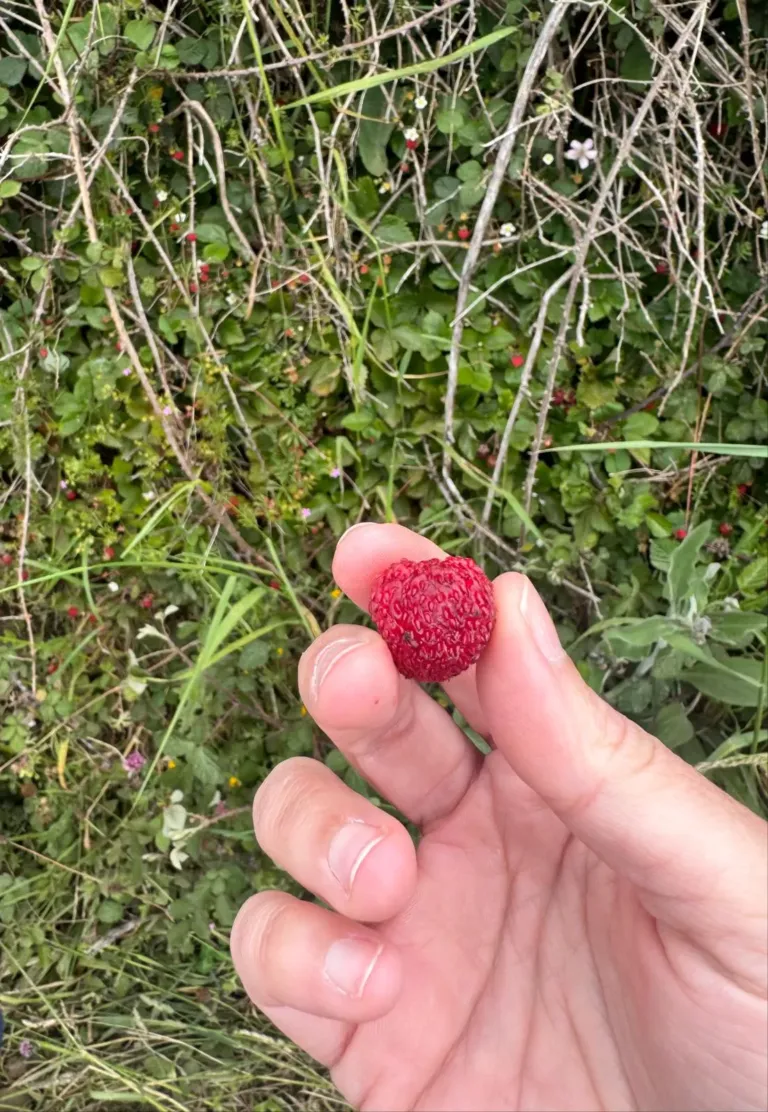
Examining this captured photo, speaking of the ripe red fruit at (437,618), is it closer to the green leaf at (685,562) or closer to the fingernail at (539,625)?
the fingernail at (539,625)

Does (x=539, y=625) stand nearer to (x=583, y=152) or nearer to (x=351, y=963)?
(x=351, y=963)

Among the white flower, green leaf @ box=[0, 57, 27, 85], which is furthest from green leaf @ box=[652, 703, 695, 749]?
green leaf @ box=[0, 57, 27, 85]

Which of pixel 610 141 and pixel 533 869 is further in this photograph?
pixel 610 141

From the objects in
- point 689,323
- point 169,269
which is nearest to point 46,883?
point 169,269

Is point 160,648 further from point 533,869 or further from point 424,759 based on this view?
point 533,869

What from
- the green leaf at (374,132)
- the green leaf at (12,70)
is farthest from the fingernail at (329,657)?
the green leaf at (12,70)

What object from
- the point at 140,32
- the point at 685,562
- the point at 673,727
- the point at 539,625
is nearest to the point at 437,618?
the point at 539,625

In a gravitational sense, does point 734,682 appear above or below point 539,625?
below
